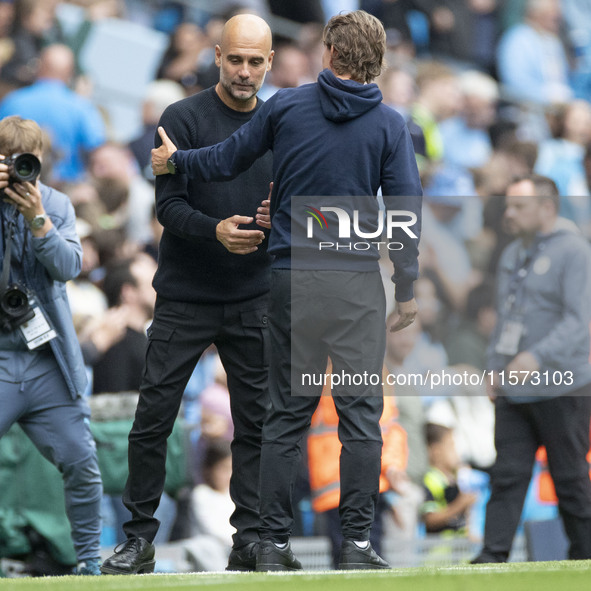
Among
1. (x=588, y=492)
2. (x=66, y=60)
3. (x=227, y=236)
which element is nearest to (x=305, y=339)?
(x=227, y=236)

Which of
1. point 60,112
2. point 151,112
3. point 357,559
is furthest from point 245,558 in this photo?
point 151,112

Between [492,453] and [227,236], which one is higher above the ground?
[227,236]

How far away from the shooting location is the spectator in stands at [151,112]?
27.1ft

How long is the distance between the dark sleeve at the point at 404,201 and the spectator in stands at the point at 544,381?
1.60 metres

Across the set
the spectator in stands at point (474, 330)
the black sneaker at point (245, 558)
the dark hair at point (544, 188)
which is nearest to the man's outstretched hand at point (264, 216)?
the black sneaker at point (245, 558)

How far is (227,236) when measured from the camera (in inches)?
163

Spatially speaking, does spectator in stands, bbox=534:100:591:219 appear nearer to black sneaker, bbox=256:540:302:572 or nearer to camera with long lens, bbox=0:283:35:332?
camera with long lens, bbox=0:283:35:332

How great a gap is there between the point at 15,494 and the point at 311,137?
119 inches

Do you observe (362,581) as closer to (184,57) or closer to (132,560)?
(132,560)

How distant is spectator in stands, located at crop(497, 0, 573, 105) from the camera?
35.0 ft

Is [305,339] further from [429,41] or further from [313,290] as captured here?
[429,41]

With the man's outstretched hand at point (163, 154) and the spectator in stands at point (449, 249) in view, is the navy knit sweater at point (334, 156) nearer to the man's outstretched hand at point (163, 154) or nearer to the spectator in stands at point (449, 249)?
the man's outstretched hand at point (163, 154)

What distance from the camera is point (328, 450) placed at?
A: 641 centimetres

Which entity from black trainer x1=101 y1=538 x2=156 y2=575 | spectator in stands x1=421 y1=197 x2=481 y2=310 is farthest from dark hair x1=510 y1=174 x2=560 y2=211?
black trainer x1=101 y1=538 x2=156 y2=575
